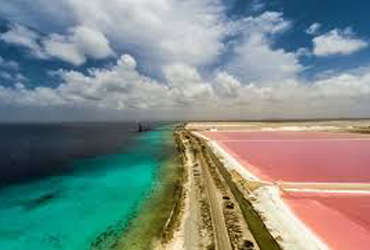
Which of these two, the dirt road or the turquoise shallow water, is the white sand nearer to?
the dirt road

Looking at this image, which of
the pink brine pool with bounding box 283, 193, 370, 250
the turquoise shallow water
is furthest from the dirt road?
the turquoise shallow water

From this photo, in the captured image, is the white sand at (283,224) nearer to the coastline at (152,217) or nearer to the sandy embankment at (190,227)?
the sandy embankment at (190,227)

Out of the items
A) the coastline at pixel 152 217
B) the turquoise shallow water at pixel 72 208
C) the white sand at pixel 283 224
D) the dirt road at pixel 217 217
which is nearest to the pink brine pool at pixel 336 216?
the white sand at pixel 283 224


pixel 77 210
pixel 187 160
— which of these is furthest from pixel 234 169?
pixel 77 210

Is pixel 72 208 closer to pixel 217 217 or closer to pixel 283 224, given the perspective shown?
pixel 217 217

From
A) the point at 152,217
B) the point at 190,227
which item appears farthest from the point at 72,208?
the point at 190,227

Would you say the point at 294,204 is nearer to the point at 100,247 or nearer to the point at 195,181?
the point at 195,181
